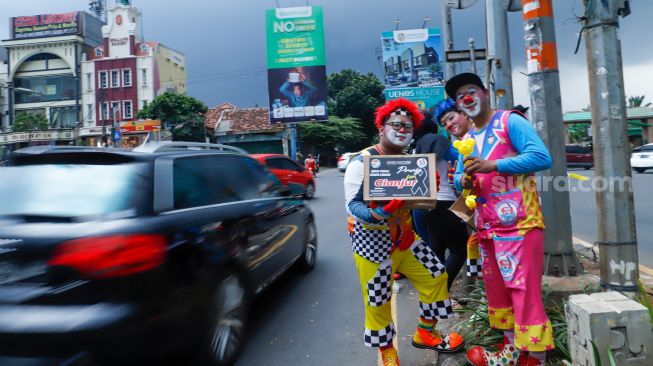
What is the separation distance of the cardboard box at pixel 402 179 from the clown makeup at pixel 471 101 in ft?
1.19

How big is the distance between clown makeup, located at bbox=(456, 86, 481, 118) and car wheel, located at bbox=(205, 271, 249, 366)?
1.94 meters

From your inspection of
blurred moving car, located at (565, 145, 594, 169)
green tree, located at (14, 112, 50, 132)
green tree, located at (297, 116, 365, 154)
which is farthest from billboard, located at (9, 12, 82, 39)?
blurred moving car, located at (565, 145, 594, 169)

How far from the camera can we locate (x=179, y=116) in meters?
35.4

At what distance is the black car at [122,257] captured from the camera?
2.19 m

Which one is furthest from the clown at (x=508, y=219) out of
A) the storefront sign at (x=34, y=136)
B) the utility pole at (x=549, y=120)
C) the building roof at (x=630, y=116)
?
the building roof at (x=630, y=116)

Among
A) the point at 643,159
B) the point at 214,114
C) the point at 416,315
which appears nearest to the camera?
the point at 416,315

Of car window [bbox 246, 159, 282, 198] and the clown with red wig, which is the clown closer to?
the clown with red wig

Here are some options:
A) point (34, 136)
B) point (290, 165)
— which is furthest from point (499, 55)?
point (34, 136)

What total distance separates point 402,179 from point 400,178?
0.5 inches

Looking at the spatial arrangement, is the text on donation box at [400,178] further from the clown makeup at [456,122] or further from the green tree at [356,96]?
the green tree at [356,96]

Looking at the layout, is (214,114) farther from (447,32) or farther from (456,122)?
(456,122)

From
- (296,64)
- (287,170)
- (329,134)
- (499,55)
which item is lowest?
(287,170)

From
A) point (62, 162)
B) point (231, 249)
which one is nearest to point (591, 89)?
point (231, 249)

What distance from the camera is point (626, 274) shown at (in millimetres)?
2576
